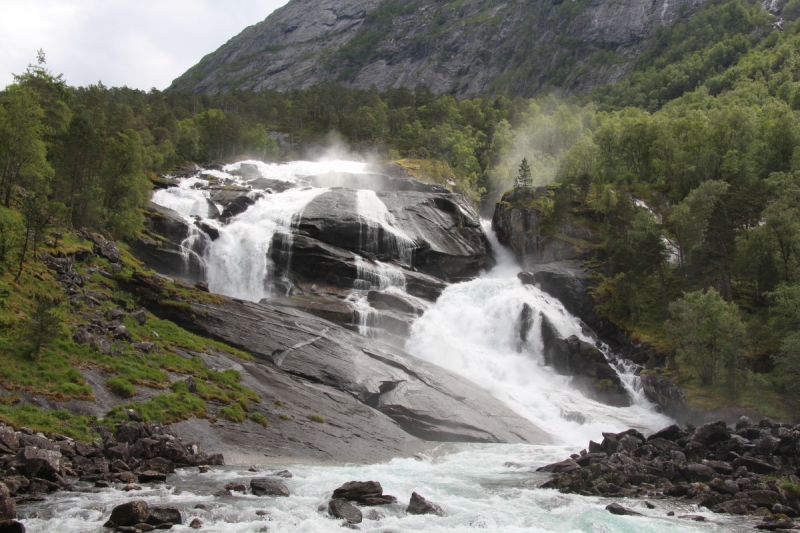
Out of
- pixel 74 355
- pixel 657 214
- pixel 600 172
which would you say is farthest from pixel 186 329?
pixel 600 172

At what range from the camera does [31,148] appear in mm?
41531

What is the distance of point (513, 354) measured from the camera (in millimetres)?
52750

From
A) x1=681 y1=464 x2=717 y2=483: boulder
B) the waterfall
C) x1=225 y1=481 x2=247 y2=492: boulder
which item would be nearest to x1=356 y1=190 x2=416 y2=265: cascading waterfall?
the waterfall

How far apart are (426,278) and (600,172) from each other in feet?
114

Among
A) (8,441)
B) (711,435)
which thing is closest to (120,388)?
(8,441)

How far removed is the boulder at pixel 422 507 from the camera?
1972 centimetres

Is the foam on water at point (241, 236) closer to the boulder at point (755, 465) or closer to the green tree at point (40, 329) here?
the green tree at point (40, 329)

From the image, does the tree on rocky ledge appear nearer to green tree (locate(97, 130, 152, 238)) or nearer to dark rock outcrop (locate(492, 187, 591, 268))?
dark rock outcrop (locate(492, 187, 591, 268))

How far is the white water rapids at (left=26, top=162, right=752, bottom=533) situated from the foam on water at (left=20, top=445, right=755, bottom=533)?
0.16 ft

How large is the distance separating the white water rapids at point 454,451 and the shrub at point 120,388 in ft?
19.2

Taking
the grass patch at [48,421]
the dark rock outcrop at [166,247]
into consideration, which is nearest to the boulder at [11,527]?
the grass patch at [48,421]

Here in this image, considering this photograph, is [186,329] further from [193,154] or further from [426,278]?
[193,154]

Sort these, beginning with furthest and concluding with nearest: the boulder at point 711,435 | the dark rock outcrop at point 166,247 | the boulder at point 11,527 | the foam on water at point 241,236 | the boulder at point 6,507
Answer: the foam on water at point 241,236, the dark rock outcrop at point 166,247, the boulder at point 711,435, the boulder at point 6,507, the boulder at point 11,527

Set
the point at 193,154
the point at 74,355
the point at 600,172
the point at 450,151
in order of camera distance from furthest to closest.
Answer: the point at 450,151 → the point at 193,154 → the point at 600,172 → the point at 74,355
